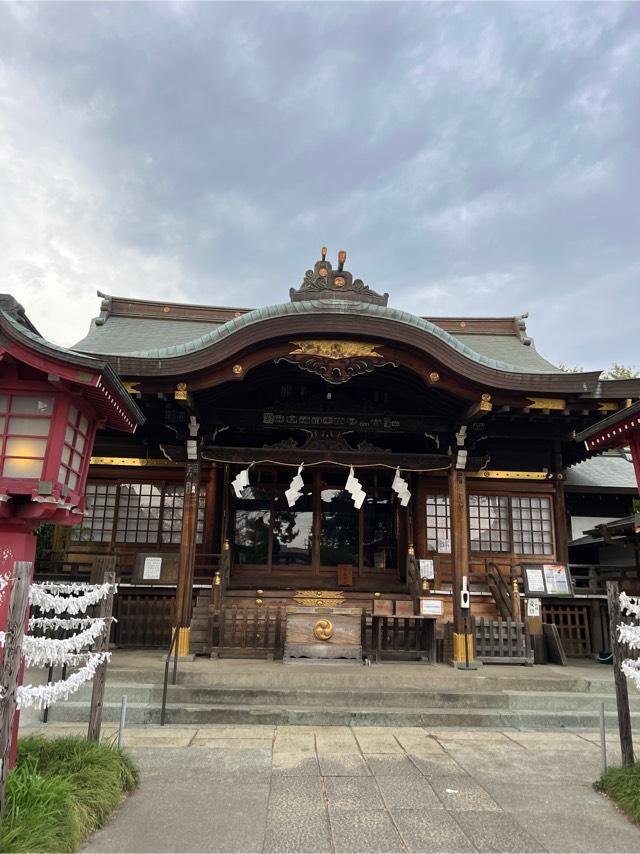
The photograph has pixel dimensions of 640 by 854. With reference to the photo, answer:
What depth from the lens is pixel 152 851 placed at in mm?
4121

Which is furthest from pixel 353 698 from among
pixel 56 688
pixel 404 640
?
pixel 56 688

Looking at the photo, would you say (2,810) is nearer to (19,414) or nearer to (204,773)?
(204,773)

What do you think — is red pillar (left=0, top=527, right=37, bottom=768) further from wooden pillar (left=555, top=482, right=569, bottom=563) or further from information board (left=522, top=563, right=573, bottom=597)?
wooden pillar (left=555, top=482, right=569, bottom=563)

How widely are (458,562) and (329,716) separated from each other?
3.81 meters

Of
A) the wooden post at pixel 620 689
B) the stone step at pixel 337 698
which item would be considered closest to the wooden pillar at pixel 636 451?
the wooden post at pixel 620 689

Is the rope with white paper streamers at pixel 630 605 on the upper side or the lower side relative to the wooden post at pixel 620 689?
upper

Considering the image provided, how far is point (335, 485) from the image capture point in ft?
43.5

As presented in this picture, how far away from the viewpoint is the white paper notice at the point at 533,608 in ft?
37.9

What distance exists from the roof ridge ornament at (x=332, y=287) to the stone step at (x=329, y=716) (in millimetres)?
6600

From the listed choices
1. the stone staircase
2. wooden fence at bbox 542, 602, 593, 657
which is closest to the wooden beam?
the stone staircase

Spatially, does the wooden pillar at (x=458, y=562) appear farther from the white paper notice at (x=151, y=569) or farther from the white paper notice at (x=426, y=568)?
the white paper notice at (x=151, y=569)

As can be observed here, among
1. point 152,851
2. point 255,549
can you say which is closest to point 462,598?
point 255,549

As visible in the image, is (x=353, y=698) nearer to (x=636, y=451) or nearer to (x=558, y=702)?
(x=558, y=702)

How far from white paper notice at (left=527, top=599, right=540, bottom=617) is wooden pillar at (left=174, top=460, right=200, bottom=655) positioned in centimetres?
679
